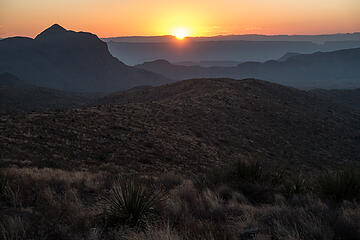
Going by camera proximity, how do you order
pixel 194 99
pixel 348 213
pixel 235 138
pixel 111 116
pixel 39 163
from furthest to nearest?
pixel 194 99, pixel 235 138, pixel 111 116, pixel 39 163, pixel 348 213

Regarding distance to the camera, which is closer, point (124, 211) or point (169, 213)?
point (124, 211)

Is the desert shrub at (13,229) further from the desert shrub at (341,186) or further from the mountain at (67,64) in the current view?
the mountain at (67,64)

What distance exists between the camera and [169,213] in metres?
4.94

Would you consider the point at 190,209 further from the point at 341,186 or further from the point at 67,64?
the point at 67,64

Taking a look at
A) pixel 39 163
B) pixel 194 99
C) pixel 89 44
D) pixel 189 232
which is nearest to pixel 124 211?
pixel 189 232

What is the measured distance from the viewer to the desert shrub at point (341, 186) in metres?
6.22

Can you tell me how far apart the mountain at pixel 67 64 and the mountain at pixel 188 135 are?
125680 mm

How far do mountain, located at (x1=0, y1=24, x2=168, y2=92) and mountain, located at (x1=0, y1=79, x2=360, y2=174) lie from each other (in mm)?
125680

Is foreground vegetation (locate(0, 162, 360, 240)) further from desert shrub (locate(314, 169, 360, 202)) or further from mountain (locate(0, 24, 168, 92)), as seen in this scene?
mountain (locate(0, 24, 168, 92))

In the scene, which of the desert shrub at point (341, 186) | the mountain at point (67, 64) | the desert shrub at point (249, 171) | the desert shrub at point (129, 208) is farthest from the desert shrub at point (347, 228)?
the mountain at point (67, 64)

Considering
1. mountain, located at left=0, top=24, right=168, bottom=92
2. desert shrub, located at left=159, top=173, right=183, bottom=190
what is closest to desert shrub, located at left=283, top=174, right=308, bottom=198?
desert shrub, located at left=159, top=173, right=183, bottom=190

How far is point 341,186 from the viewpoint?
6250 millimetres

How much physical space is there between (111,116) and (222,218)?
60.4 feet

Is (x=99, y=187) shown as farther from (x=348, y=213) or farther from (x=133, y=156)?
(x=133, y=156)
